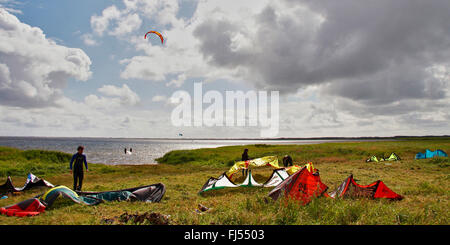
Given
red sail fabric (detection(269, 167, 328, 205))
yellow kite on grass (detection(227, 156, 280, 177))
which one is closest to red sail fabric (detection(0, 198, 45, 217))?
red sail fabric (detection(269, 167, 328, 205))

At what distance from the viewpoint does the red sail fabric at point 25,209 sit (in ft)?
26.6

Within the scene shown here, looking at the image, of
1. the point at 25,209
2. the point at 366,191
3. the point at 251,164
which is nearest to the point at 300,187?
the point at 366,191

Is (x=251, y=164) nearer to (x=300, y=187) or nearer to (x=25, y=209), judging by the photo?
(x=300, y=187)

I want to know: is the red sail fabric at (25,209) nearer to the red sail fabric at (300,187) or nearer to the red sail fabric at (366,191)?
the red sail fabric at (300,187)

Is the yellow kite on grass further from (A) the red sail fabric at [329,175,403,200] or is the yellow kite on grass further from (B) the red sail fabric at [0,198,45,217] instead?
(B) the red sail fabric at [0,198,45,217]

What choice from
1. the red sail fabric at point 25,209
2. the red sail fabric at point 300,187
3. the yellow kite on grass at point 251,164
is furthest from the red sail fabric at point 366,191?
the red sail fabric at point 25,209

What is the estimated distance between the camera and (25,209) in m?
8.41

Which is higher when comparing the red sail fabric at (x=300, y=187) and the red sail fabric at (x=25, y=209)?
the red sail fabric at (x=300, y=187)

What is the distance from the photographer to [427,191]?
446 inches

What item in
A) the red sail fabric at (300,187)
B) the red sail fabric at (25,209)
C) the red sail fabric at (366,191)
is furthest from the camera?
the red sail fabric at (366,191)

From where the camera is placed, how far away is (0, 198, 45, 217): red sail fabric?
26.6ft

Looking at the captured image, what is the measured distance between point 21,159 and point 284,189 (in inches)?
1560
